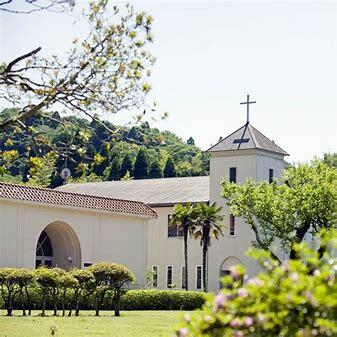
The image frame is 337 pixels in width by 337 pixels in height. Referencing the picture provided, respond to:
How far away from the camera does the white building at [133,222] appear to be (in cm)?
4503

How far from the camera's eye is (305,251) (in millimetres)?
6039

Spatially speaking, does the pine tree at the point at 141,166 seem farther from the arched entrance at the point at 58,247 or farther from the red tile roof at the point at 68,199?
the arched entrance at the point at 58,247

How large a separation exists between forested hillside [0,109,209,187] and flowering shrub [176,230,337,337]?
694cm

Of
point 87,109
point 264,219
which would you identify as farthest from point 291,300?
point 264,219

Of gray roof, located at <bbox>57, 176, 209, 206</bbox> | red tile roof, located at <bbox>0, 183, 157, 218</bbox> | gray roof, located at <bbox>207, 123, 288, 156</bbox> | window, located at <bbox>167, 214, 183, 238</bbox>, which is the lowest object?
window, located at <bbox>167, 214, 183, 238</bbox>

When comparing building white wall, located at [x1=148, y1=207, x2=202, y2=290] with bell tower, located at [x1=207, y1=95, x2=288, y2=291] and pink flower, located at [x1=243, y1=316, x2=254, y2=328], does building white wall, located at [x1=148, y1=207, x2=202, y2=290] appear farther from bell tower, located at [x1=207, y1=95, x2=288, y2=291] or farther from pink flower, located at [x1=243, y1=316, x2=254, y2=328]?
pink flower, located at [x1=243, y1=316, x2=254, y2=328]

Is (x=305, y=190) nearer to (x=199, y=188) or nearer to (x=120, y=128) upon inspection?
(x=199, y=188)

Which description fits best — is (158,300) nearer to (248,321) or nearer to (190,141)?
(248,321)

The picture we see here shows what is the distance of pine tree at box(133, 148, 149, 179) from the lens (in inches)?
3701

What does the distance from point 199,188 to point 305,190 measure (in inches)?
712

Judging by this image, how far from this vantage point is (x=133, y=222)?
51500 mm

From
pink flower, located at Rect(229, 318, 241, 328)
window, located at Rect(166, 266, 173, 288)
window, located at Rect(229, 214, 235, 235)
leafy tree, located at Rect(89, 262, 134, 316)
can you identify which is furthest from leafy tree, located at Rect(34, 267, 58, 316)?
window, located at Rect(166, 266, 173, 288)

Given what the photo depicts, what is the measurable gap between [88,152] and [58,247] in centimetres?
2051

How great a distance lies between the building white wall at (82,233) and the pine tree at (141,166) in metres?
42.0
